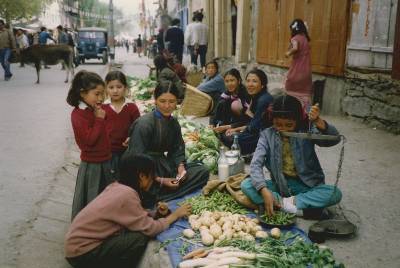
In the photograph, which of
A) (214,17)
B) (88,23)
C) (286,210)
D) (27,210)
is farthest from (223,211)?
(88,23)

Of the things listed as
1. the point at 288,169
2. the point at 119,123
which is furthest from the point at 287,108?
the point at 119,123

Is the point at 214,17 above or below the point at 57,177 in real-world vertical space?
above

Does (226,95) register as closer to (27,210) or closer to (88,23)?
(27,210)

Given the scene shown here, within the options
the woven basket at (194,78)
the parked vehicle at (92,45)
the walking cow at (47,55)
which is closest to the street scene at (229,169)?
the woven basket at (194,78)

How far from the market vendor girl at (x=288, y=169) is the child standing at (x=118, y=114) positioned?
A: 1.48 metres

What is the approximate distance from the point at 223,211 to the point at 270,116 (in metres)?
0.96

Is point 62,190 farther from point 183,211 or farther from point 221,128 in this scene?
point 221,128

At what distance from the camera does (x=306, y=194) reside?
3652mm

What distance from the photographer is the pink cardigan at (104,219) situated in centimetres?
302

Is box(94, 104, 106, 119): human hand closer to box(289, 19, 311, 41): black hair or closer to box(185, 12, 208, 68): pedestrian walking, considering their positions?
box(289, 19, 311, 41): black hair

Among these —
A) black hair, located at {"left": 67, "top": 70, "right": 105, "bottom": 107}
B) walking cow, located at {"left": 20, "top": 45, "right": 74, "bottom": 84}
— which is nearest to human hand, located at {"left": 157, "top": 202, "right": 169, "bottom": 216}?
black hair, located at {"left": 67, "top": 70, "right": 105, "bottom": 107}

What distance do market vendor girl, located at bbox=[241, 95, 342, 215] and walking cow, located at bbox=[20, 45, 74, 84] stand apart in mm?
13323

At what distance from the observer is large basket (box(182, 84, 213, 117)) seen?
27.3ft

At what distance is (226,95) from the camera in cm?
618
